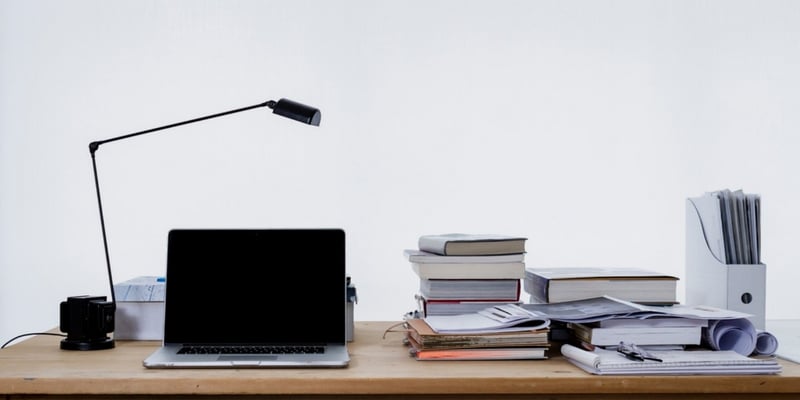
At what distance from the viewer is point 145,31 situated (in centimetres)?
214

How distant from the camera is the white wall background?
2133 mm

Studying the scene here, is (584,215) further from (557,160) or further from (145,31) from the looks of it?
(145,31)

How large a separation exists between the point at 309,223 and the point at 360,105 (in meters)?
0.36

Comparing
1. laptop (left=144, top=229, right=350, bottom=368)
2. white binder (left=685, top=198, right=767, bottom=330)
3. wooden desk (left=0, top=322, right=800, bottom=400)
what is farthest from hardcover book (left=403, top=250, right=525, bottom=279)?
white binder (left=685, top=198, right=767, bottom=330)

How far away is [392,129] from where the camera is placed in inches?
85.4

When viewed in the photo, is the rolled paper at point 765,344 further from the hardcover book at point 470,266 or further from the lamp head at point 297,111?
the lamp head at point 297,111

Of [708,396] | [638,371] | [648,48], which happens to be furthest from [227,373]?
[648,48]

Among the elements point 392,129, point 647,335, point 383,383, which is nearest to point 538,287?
point 647,335

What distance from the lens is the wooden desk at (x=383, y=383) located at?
1229 millimetres

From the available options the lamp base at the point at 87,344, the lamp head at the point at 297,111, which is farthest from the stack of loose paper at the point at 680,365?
the lamp base at the point at 87,344

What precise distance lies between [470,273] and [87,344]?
77 cm

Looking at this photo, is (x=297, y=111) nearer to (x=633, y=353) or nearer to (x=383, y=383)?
(x=383, y=383)

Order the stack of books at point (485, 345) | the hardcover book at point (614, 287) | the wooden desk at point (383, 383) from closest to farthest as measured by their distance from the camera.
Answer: the wooden desk at point (383, 383) → the stack of books at point (485, 345) → the hardcover book at point (614, 287)

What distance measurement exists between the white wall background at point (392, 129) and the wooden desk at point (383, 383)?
87 centimetres
